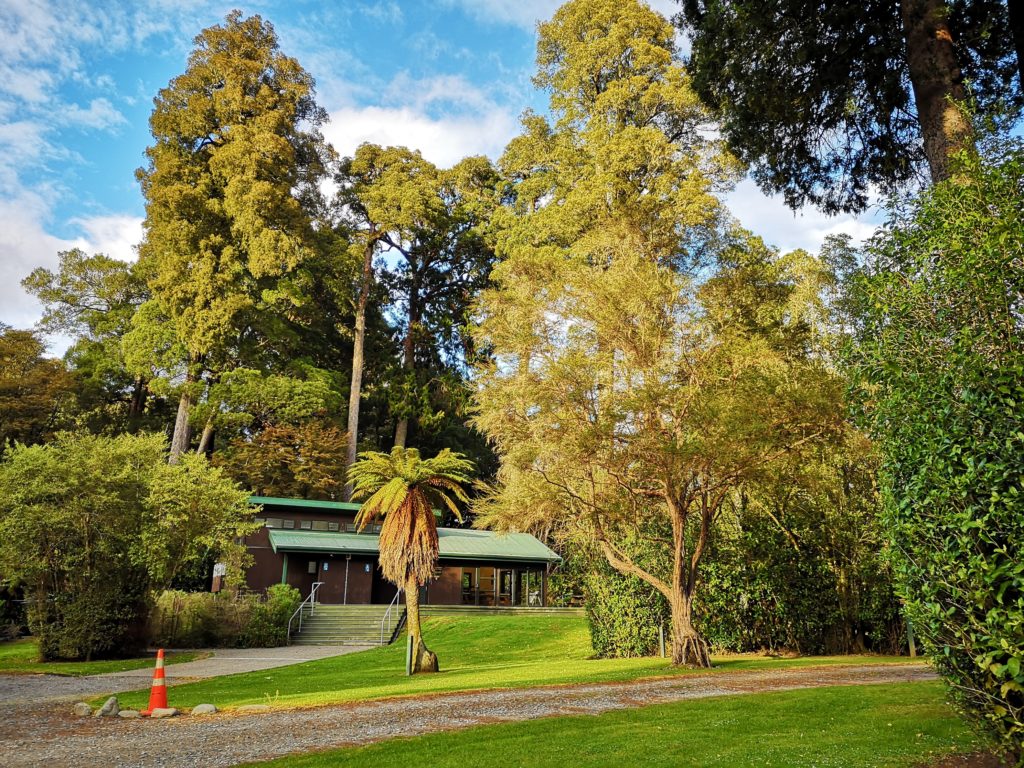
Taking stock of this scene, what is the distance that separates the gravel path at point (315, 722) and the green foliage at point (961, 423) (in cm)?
532

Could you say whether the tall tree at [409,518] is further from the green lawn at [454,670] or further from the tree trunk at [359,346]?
the tree trunk at [359,346]

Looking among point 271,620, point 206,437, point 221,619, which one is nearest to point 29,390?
point 206,437

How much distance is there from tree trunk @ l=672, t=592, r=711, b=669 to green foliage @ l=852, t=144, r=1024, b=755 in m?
9.83

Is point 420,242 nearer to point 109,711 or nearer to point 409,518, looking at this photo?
point 409,518

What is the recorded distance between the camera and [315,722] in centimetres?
868

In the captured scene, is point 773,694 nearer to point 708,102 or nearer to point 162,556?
point 708,102

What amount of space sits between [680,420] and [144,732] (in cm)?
1021

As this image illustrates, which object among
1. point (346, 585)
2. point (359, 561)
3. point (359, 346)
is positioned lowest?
point (346, 585)

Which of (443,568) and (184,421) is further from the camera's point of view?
(443,568)

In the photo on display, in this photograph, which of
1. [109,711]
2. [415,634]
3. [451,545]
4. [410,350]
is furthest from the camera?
[410,350]

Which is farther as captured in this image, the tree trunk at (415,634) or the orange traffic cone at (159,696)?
the tree trunk at (415,634)

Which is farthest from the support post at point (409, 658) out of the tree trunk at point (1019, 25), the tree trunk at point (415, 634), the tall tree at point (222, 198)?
the tall tree at point (222, 198)

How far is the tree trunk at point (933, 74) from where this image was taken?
8672 millimetres

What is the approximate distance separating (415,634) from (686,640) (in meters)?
5.92
